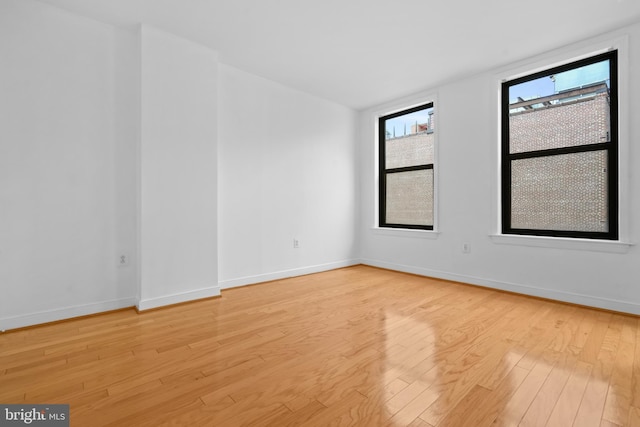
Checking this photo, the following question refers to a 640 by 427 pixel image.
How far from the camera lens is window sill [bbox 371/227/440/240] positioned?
162 inches

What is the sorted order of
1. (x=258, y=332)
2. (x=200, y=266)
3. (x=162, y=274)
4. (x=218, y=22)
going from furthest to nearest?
(x=200, y=266)
(x=162, y=274)
(x=218, y=22)
(x=258, y=332)

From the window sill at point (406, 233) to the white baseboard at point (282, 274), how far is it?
689mm

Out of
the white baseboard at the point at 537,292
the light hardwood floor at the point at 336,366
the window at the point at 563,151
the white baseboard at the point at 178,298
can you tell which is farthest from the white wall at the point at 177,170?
the window at the point at 563,151

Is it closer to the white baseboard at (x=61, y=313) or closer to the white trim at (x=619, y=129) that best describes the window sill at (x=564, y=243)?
the white trim at (x=619, y=129)

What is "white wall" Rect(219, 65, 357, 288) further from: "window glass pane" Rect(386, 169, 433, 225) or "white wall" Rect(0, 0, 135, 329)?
"white wall" Rect(0, 0, 135, 329)

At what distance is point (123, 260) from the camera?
282 cm

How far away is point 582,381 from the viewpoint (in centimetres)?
162

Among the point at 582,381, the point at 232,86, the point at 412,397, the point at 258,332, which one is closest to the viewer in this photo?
the point at 412,397

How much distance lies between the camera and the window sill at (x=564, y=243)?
272 cm

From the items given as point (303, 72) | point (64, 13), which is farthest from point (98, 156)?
point (303, 72)

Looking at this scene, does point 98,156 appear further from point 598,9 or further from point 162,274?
point 598,9

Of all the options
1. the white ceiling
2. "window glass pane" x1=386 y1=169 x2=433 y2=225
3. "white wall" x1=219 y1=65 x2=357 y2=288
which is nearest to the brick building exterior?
the white ceiling

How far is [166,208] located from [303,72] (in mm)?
2299

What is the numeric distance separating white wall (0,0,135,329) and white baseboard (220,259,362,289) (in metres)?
1.04
